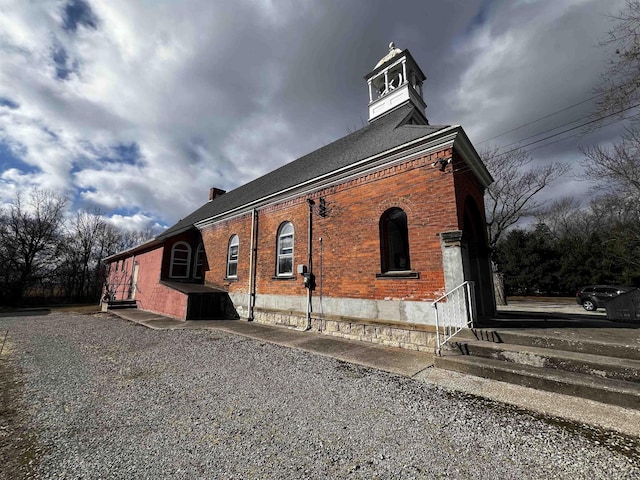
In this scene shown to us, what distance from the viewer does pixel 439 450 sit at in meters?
2.69

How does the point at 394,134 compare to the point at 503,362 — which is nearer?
the point at 503,362

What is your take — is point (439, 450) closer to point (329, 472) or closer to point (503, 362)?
point (329, 472)

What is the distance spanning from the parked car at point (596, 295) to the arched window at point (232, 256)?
2148 centimetres

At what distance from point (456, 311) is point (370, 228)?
3.20 m

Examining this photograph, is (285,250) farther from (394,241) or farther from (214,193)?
(214,193)

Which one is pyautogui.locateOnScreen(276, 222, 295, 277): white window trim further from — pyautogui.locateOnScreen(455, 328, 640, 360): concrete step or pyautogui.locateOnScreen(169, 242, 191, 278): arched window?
pyautogui.locateOnScreen(169, 242, 191, 278): arched window

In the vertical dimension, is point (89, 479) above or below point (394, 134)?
below

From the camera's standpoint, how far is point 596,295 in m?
16.5

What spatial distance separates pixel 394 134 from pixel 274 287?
24.0 ft

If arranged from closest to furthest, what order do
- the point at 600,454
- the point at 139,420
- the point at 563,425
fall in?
1. the point at 600,454
2. the point at 563,425
3. the point at 139,420

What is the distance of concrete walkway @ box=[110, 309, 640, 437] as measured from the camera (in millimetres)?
3172

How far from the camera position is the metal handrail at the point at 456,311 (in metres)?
5.79

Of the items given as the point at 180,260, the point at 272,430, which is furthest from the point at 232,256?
the point at 272,430

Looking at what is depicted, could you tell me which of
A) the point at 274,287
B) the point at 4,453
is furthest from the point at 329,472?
the point at 274,287
